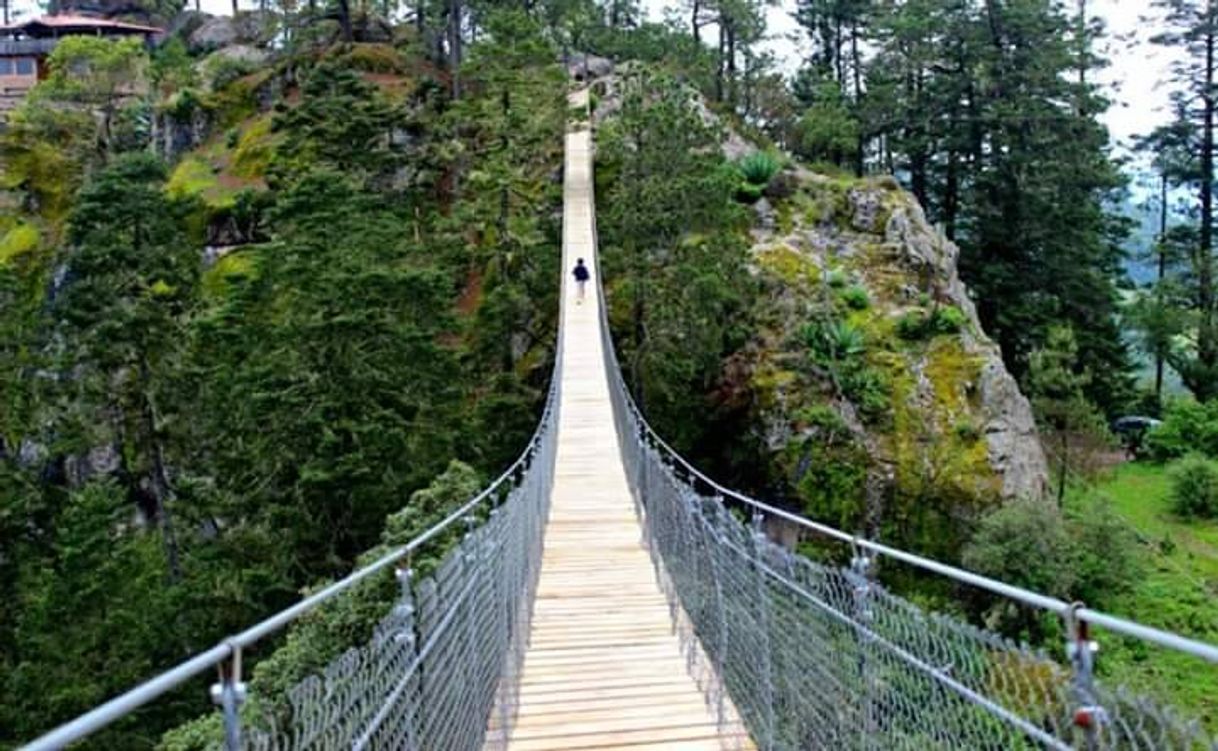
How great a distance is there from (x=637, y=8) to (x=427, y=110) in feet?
26.5

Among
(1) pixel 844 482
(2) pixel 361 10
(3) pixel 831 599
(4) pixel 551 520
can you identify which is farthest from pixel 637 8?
(3) pixel 831 599

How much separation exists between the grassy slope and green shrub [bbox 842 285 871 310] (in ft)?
14.2

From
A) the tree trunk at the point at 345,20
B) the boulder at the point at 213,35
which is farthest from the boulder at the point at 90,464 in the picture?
the boulder at the point at 213,35

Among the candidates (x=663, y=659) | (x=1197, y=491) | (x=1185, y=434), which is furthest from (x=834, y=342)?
(x=1185, y=434)

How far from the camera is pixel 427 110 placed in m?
19.5

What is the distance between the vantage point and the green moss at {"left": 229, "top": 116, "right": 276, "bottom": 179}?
19578 mm

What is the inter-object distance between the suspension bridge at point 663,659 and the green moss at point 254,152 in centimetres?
1484

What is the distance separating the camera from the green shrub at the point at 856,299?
1221cm

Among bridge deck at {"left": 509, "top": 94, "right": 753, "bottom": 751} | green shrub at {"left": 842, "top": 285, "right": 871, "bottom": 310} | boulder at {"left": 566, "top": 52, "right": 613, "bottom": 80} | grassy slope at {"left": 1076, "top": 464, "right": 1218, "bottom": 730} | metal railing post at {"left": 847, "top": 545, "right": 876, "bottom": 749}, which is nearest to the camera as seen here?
metal railing post at {"left": 847, "top": 545, "right": 876, "bottom": 749}

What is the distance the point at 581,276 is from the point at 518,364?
1709 millimetres

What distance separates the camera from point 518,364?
1370 centimetres

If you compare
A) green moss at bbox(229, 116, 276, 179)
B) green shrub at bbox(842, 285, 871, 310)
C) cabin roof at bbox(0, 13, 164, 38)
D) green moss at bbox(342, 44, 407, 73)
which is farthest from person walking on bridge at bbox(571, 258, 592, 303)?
cabin roof at bbox(0, 13, 164, 38)

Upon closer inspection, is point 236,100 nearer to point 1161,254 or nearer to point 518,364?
point 518,364

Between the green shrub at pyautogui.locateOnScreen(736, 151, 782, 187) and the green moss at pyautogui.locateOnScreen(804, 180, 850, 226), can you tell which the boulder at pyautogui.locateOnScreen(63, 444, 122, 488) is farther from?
the green moss at pyautogui.locateOnScreen(804, 180, 850, 226)
